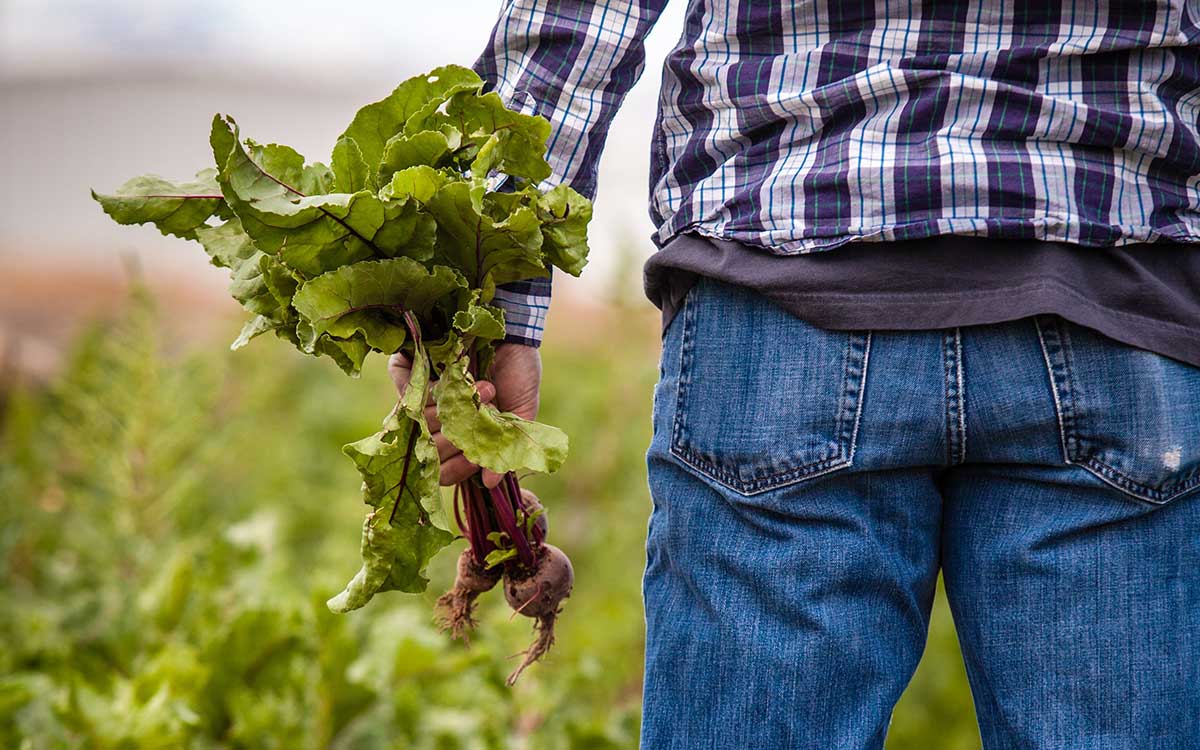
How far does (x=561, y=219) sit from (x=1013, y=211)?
0.50 metres

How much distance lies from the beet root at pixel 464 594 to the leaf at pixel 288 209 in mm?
525

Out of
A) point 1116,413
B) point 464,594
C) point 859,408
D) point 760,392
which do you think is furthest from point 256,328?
point 1116,413

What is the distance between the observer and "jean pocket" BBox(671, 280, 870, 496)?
3.86 ft

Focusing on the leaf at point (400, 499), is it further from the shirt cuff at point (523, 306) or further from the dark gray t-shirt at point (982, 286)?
the dark gray t-shirt at point (982, 286)

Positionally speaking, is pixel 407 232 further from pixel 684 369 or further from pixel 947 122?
pixel 947 122

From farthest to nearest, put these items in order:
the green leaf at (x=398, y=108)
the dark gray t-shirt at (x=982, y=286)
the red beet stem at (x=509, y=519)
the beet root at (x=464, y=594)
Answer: the beet root at (x=464, y=594), the red beet stem at (x=509, y=519), the green leaf at (x=398, y=108), the dark gray t-shirt at (x=982, y=286)

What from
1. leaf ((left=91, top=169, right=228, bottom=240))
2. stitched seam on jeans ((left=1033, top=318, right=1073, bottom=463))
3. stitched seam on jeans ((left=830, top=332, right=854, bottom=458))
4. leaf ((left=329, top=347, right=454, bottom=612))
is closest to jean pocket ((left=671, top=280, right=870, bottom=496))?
stitched seam on jeans ((left=830, top=332, right=854, bottom=458))

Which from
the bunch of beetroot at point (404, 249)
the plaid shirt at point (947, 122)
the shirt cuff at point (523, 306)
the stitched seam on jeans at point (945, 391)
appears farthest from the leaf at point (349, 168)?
the stitched seam on jeans at point (945, 391)

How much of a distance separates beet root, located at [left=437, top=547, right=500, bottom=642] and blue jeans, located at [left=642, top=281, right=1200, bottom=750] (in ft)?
1.49

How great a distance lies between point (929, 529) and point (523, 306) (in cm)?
55

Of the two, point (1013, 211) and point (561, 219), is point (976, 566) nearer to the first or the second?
point (1013, 211)

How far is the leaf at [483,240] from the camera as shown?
4.26 feet

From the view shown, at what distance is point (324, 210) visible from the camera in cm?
124

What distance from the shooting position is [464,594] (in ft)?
5.54
